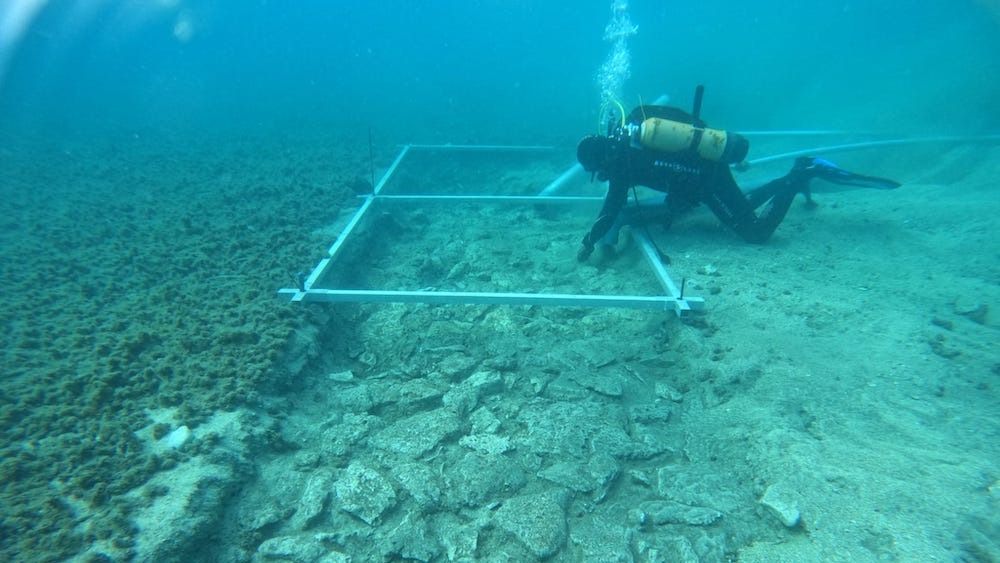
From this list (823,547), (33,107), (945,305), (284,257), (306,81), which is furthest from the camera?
(306,81)

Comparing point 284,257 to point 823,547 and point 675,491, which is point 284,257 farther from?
point 823,547

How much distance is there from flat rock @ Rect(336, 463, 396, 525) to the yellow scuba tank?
4248 millimetres

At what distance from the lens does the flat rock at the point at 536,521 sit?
8.59ft

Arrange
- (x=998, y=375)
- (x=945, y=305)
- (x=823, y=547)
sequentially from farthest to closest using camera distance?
(x=945, y=305), (x=998, y=375), (x=823, y=547)

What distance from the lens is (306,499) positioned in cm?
292

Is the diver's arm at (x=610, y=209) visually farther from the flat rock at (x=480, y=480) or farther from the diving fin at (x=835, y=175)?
the flat rock at (x=480, y=480)

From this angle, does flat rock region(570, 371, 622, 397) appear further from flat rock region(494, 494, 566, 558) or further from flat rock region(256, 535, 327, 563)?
flat rock region(256, 535, 327, 563)

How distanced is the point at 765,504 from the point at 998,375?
2.32 metres

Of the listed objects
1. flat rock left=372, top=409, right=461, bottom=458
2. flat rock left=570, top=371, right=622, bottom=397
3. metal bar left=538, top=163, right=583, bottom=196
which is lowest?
flat rock left=372, top=409, right=461, bottom=458

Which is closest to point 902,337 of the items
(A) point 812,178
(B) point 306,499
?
(A) point 812,178

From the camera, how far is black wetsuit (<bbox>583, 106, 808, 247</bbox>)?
543cm

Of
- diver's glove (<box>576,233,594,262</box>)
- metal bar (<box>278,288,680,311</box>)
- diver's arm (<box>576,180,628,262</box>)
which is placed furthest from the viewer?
diver's glove (<box>576,233,594,262</box>)

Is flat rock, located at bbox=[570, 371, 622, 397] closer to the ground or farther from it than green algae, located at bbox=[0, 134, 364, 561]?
closer to the ground

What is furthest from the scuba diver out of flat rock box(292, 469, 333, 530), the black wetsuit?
flat rock box(292, 469, 333, 530)
